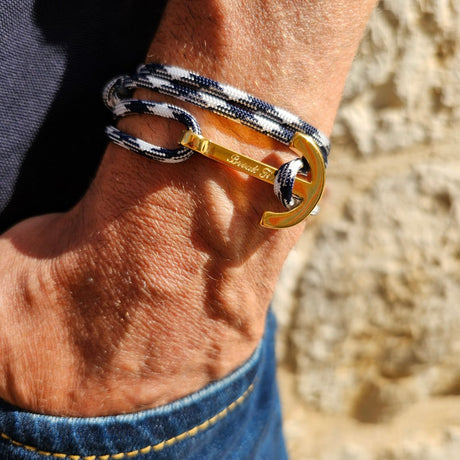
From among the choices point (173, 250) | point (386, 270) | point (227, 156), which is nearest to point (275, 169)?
point (227, 156)

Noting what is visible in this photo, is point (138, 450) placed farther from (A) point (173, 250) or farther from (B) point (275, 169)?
(B) point (275, 169)

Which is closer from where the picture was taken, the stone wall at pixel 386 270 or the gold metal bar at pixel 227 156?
the gold metal bar at pixel 227 156

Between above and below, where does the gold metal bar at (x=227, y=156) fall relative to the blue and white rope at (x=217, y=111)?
below

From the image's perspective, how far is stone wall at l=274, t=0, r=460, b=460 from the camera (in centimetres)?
99

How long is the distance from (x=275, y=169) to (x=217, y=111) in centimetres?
9

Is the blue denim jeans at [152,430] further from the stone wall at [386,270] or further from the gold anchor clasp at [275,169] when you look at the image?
the stone wall at [386,270]

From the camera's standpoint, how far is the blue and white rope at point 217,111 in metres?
0.58

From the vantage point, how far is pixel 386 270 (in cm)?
112

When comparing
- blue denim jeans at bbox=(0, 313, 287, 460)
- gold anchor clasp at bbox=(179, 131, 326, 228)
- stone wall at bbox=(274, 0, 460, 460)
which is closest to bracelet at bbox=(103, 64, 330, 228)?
gold anchor clasp at bbox=(179, 131, 326, 228)

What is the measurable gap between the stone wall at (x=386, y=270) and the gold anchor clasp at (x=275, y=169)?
0.50 m

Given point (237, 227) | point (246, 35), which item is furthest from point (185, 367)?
point (246, 35)

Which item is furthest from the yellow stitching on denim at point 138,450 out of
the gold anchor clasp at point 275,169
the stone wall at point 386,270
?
the stone wall at point 386,270

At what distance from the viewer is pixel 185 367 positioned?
0.67 m

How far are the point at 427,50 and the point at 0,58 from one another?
2.46 ft
